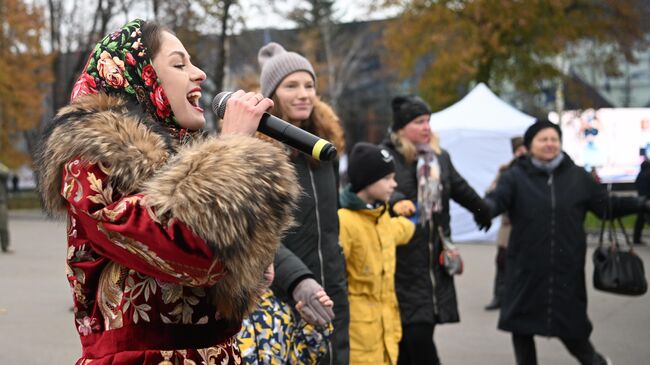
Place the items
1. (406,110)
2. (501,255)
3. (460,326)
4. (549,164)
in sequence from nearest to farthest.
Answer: (406,110) → (549,164) → (460,326) → (501,255)

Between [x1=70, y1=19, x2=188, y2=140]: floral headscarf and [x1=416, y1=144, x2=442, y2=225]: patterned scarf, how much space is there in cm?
344

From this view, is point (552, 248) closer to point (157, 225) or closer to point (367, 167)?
point (367, 167)

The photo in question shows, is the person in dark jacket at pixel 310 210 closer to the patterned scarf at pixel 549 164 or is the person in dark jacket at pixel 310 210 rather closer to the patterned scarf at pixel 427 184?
the patterned scarf at pixel 427 184

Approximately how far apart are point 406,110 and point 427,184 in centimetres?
50

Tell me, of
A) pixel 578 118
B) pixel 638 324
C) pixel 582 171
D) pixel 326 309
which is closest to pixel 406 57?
pixel 578 118

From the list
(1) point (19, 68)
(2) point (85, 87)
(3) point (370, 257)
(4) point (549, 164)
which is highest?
(1) point (19, 68)

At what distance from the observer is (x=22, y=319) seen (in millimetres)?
9102

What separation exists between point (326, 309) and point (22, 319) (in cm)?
629

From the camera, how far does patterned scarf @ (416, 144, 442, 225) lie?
5.82 metres

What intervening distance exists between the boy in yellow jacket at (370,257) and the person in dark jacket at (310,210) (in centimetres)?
63

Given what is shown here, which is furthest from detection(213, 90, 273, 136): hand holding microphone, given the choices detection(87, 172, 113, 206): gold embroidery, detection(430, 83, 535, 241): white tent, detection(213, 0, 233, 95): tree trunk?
detection(213, 0, 233, 95): tree trunk

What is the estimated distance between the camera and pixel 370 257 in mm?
4969

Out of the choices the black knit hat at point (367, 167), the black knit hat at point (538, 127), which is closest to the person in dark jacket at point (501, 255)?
the black knit hat at point (538, 127)

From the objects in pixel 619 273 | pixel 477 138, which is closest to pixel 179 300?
pixel 619 273
